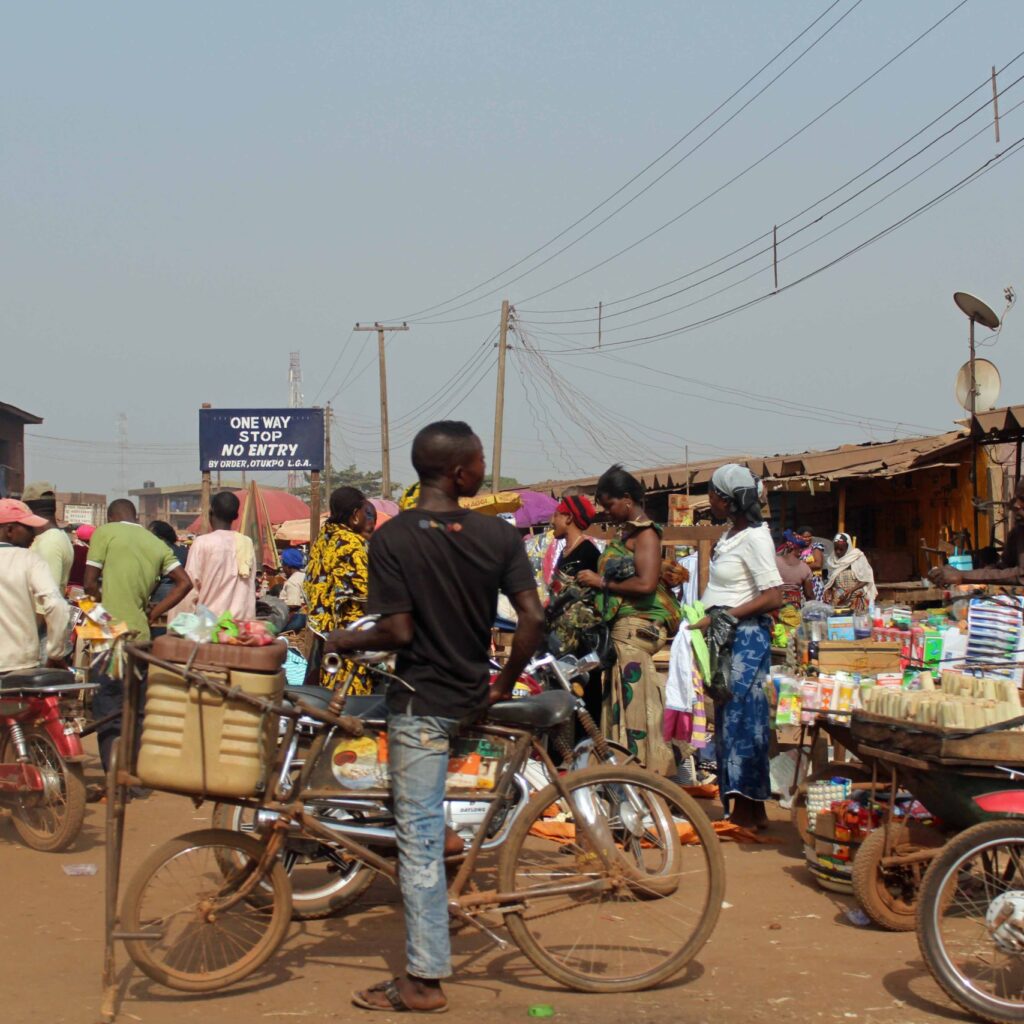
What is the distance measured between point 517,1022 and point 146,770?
1478mm

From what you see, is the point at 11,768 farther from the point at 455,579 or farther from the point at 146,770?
the point at 455,579

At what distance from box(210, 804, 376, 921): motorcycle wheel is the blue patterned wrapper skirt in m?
2.27

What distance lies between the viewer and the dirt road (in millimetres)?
4113

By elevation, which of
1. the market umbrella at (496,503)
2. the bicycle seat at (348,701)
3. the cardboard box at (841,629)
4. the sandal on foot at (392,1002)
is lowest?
the sandal on foot at (392,1002)

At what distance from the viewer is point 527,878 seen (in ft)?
14.2

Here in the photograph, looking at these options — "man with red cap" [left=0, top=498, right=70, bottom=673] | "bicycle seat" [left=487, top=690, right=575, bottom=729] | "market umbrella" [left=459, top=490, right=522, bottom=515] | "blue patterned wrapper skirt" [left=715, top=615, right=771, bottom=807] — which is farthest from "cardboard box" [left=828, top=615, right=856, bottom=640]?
"man with red cap" [left=0, top=498, right=70, bottom=673]

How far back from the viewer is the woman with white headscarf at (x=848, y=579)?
14211 millimetres

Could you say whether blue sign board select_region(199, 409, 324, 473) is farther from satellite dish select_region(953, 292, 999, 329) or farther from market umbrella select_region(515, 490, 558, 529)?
satellite dish select_region(953, 292, 999, 329)

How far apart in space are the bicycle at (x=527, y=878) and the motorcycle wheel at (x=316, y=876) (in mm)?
638

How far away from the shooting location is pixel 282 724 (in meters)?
4.75

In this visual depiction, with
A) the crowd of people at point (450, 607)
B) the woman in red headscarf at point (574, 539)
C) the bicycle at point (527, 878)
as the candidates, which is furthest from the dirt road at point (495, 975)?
the woman in red headscarf at point (574, 539)

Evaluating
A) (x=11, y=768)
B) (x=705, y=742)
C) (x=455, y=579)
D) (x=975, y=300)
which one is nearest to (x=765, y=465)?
(x=975, y=300)

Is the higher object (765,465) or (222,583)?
(765,465)

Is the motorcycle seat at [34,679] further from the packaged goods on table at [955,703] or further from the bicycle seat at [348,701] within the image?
the packaged goods on table at [955,703]
